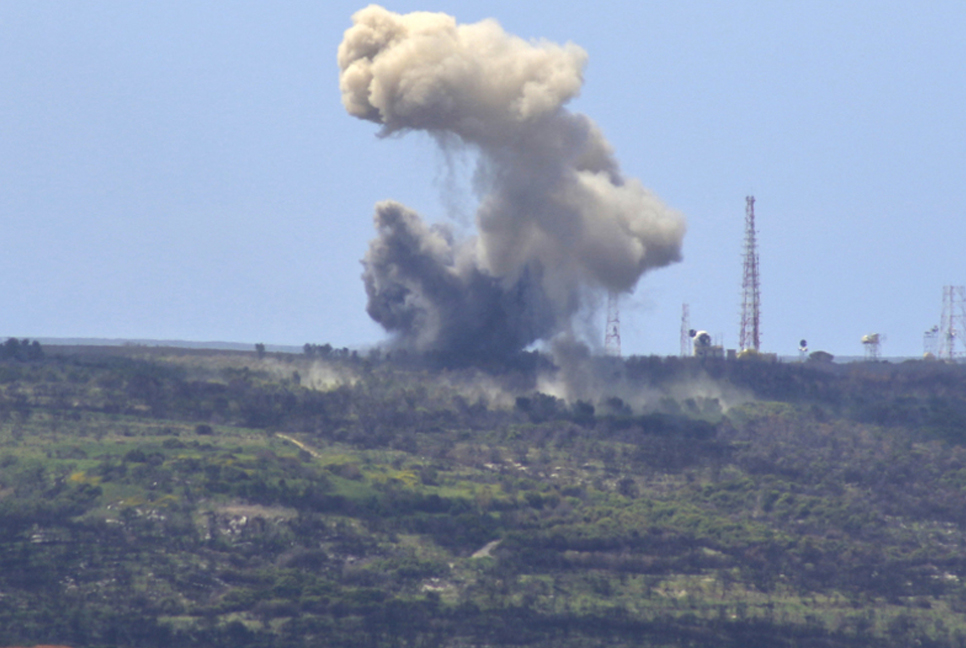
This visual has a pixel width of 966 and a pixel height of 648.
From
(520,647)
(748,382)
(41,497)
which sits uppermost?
(748,382)

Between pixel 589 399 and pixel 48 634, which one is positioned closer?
pixel 48 634

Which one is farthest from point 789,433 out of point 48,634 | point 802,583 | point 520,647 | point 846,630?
point 48,634

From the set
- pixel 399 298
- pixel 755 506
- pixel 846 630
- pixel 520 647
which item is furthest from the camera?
pixel 399 298

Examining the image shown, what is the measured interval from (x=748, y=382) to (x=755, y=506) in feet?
166

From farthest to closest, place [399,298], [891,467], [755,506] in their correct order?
[399,298] < [891,467] < [755,506]

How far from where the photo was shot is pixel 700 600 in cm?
10412

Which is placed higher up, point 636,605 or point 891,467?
point 891,467

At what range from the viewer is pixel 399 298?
179 m

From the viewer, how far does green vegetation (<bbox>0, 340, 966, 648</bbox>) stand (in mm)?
96375

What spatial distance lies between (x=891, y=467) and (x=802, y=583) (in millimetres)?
35779

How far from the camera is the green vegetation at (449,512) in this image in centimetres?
9638

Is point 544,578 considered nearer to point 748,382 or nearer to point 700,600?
point 700,600

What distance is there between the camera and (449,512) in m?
117

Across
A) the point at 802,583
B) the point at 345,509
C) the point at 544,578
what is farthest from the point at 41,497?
the point at 802,583
